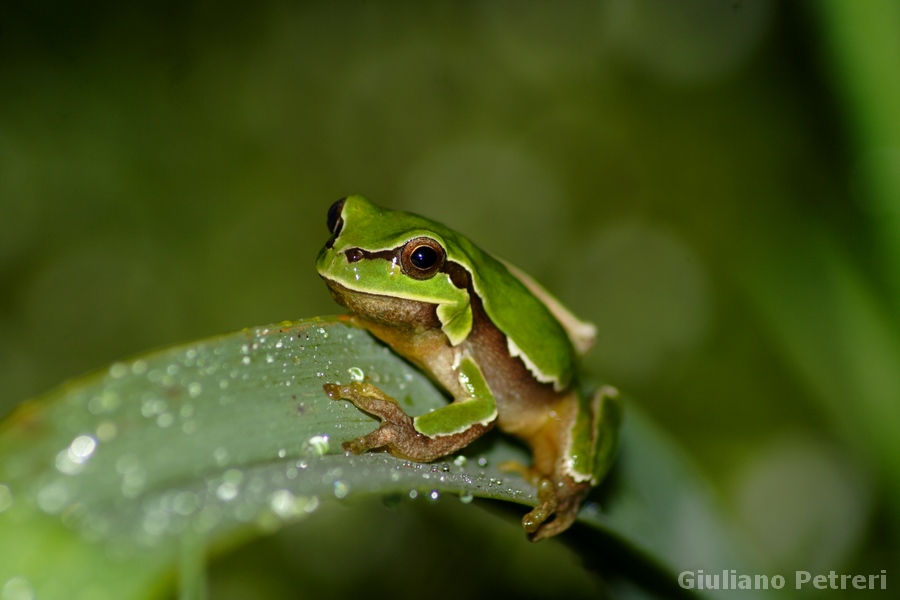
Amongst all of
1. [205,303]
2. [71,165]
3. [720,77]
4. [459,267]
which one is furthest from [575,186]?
[71,165]

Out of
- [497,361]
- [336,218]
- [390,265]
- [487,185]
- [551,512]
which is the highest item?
[336,218]

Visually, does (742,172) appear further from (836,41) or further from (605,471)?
(605,471)

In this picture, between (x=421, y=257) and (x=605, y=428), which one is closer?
(x=421, y=257)

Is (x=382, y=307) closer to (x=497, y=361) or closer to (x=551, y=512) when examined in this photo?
(x=497, y=361)

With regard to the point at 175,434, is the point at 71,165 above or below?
above

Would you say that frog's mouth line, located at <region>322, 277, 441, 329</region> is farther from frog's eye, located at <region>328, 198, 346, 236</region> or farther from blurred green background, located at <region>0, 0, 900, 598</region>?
blurred green background, located at <region>0, 0, 900, 598</region>

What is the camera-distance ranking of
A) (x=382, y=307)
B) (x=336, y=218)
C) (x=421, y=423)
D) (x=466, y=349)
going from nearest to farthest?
1. (x=421, y=423)
2. (x=382, y=307)
3. (x=336, y=218)
4. (x=466, y=349)

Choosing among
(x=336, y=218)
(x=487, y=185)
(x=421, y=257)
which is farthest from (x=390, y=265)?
(x=487, y=185)
